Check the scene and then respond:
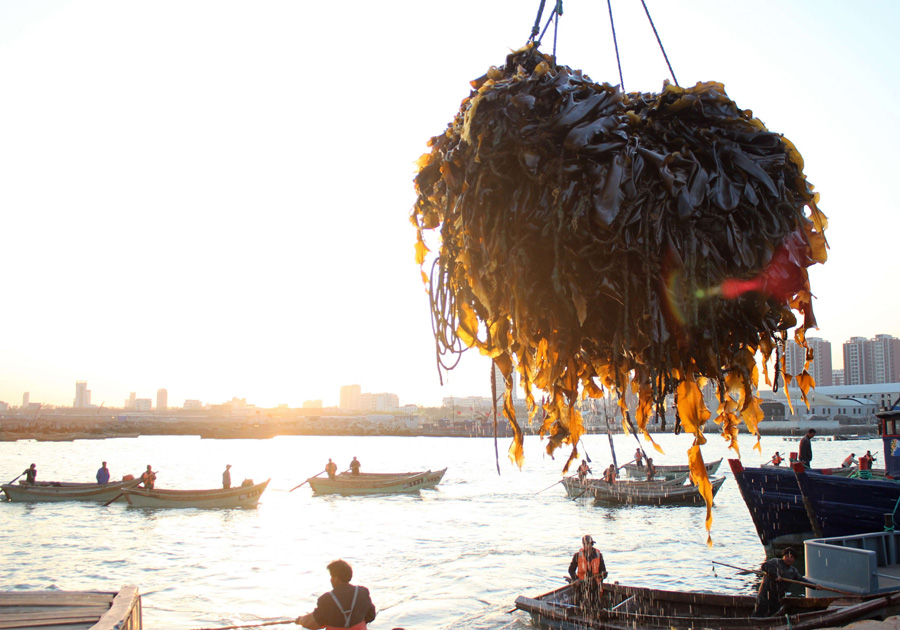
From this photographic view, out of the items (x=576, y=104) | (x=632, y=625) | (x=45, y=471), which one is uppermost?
(x=576, y=104)

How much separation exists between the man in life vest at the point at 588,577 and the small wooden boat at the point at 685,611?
0.43 feet

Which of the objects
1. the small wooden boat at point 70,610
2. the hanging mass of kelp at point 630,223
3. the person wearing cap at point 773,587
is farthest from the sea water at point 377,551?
the hanging mass of kelp at point 630,223

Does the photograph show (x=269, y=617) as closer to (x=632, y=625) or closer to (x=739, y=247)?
(x=632, y=625)

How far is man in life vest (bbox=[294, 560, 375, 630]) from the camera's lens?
6.18 m

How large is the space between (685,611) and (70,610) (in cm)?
860

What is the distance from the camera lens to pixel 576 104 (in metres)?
1.92

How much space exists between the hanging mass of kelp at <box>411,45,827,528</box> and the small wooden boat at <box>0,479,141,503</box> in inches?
1495

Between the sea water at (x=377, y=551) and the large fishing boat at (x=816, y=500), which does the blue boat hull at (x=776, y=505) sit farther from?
the sea water at (x=377, y=551)

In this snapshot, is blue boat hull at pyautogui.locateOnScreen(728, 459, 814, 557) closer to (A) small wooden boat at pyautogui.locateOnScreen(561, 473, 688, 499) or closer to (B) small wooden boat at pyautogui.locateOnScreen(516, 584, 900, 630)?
(B) small wooden boat at pyautogui.locateOnScreen(516, 584, 900, 630)

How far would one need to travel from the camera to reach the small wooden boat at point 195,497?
1286 inches

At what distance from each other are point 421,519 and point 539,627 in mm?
20726

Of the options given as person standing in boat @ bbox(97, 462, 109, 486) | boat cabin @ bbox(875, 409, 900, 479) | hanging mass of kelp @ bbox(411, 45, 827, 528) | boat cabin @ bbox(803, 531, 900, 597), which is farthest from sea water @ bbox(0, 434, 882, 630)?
hanging mass of kelp @ bbox(411, 45, 827, 528)

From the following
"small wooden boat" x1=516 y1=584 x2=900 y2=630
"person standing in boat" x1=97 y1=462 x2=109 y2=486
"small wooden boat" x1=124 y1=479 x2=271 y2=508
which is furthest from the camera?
"person standing in boat" x1=97 y1=462 x2=109 y2=486

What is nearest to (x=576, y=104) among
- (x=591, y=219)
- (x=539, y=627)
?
(x=591, y=219)
